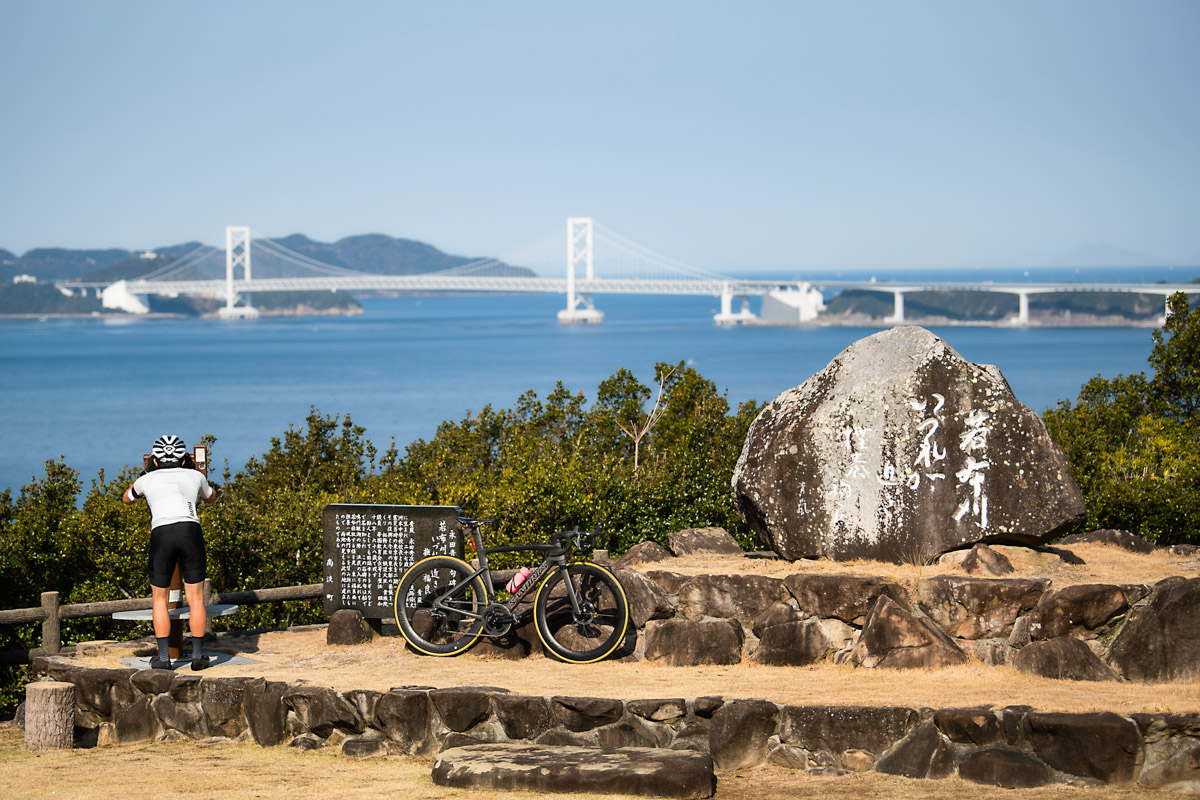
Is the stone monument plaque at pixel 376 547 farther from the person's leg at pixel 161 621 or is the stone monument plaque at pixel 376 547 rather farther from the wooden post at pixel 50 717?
the wooden post at pixel 50 717

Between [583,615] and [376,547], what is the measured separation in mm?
1330

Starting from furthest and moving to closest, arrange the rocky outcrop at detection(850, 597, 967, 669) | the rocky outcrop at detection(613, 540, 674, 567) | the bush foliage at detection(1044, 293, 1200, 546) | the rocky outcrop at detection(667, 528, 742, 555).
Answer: the bush foliage at detection(1044, 293, 1200, 546) → the rocky outcrop at detection(667, 528, 742, 555) → the rocky outcrop at detection(613, 540, 674, 567) → the rocky outcrop at detection(850, 597, 967, 669)

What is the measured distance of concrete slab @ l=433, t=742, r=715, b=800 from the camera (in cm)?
437

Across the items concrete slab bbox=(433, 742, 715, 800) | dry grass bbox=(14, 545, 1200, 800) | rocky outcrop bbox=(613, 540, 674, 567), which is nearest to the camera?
concrete slab bbox=(433, 742, 715, 800)

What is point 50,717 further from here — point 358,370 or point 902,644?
point 358,370

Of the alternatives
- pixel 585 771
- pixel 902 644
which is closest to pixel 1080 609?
pixel 902 644

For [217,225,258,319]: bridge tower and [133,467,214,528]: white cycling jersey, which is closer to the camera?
[133,467,214,528]: white cycling jersey

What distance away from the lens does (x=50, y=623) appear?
601cm

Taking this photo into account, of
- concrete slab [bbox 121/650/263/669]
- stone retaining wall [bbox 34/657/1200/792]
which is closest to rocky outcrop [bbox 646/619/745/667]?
stone retaining wall [bbox 34/657/1200/792]

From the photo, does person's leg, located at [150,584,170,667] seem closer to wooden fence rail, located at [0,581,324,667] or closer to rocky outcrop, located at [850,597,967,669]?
wooden fence rail, located at [0,581,324,667]

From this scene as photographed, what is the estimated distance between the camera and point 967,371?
6.12 meters

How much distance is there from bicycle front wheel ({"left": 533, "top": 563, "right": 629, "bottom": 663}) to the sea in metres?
15.6

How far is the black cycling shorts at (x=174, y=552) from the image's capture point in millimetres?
5559

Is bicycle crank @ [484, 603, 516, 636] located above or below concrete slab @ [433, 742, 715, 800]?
above
